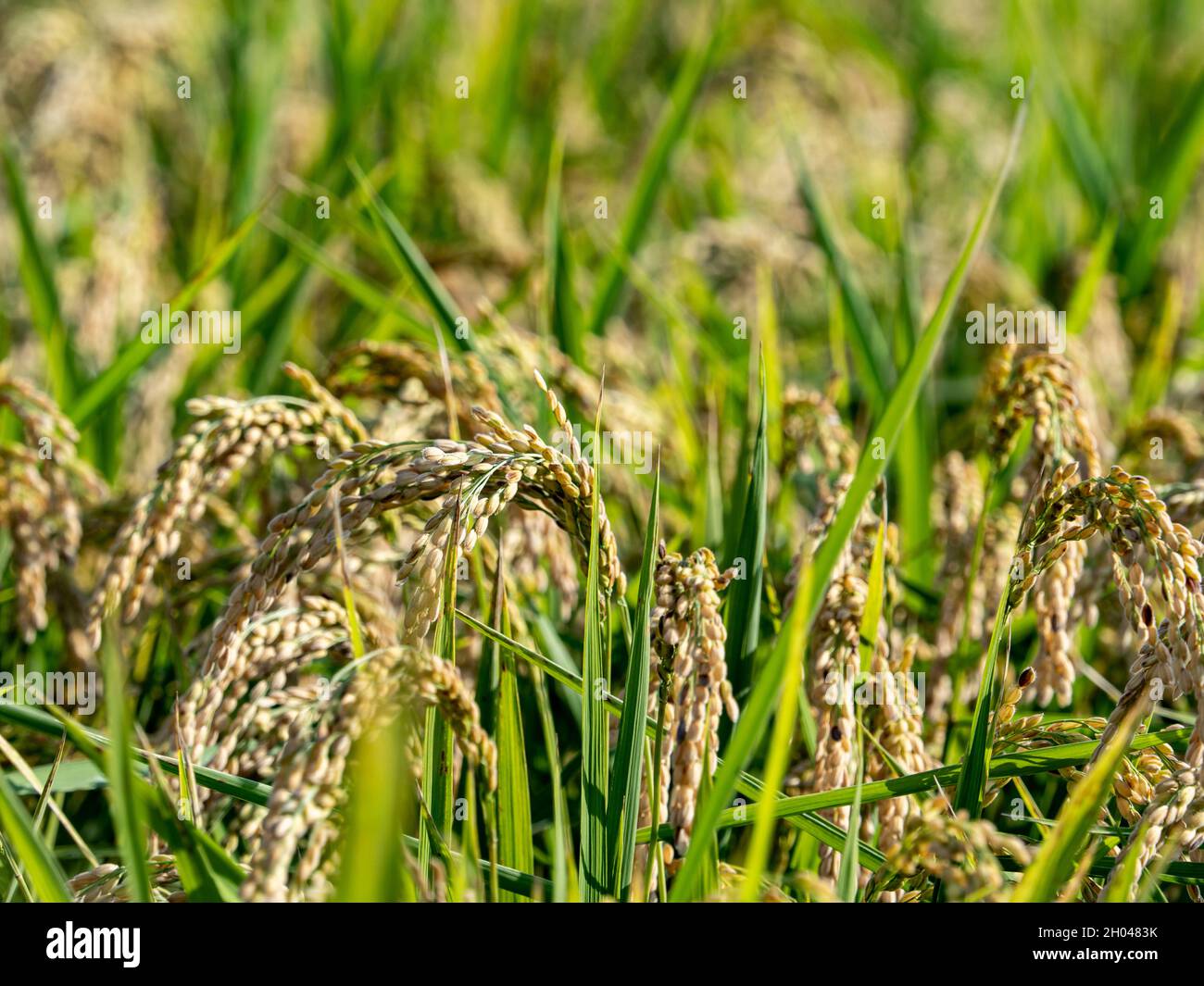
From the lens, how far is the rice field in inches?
49.6

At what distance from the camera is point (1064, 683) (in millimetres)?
1526

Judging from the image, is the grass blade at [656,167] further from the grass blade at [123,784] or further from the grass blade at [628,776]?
the grass blade at [123,784]

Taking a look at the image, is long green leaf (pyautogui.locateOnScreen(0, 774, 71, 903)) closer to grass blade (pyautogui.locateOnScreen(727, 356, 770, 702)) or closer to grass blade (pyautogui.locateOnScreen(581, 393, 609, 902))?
grass blade (pyautogui.locateOnScreen(581, 393, 609, 902))

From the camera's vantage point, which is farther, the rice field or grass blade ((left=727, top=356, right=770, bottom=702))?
grass blade ((left=727, top=356, right=770, bottom=702))

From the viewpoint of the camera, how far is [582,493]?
53.2 inches

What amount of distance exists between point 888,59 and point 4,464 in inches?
173

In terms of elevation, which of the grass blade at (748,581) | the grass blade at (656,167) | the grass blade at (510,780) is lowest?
the grass blade at (510,780)

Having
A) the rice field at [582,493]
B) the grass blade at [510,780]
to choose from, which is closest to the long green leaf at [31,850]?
the rice field at [582,493]

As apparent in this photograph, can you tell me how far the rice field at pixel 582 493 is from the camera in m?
1.26

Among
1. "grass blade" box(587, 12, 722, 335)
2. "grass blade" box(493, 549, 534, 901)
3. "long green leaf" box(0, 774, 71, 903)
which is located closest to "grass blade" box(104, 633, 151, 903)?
"long green leaf" box(0, 774, 71, 903)

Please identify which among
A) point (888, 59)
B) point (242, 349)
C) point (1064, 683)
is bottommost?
point (1064, 683)

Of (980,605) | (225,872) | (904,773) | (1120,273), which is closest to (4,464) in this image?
(225,872)
